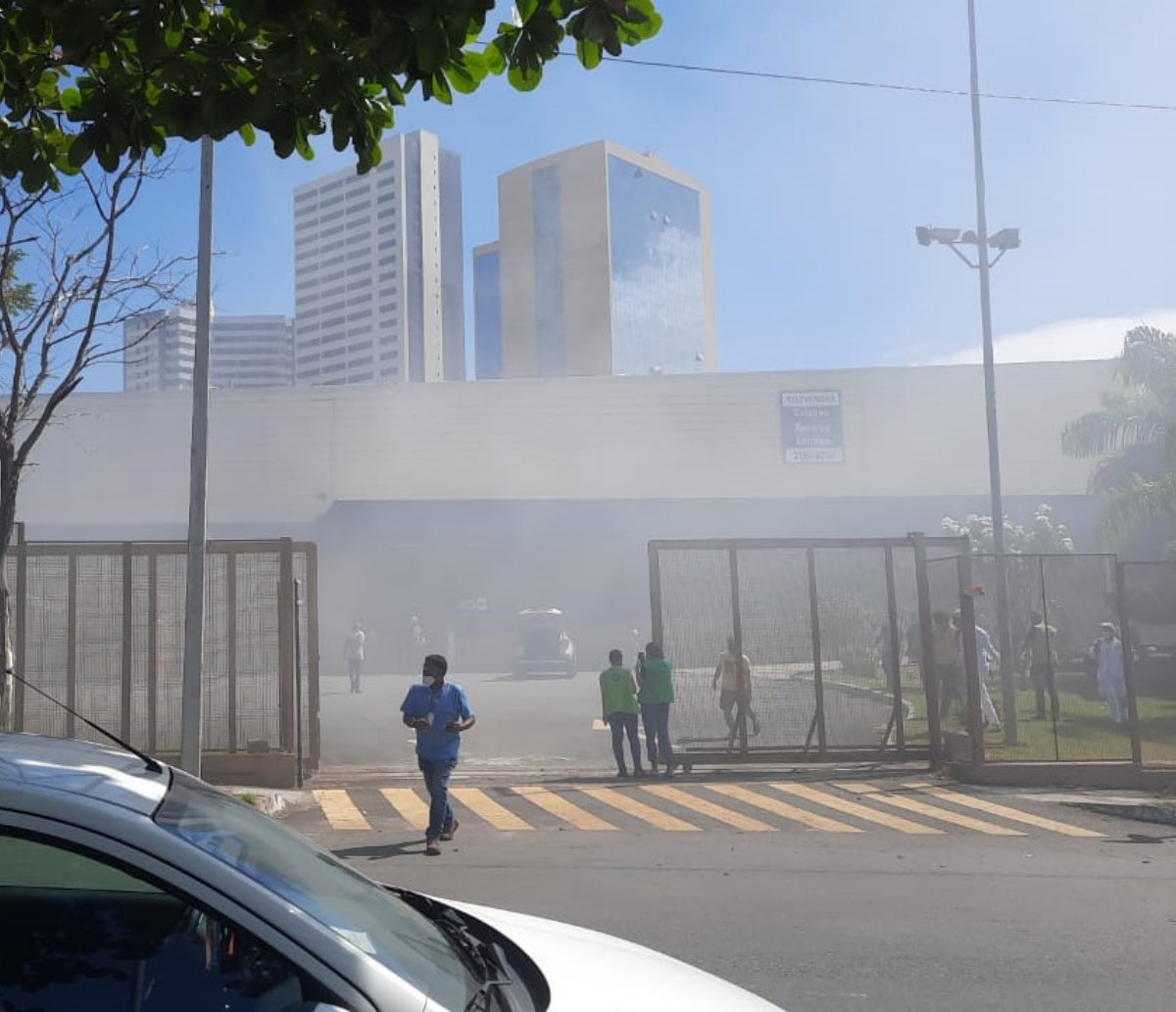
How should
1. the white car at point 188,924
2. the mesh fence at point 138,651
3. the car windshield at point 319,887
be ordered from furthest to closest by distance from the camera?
the mesh fence at point 138,651 → the car windshield at point 319,887 → the white car at point 188,924

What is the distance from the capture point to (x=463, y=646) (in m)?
41.0

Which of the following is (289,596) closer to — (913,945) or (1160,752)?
(913,945)

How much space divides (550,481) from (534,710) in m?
21.0

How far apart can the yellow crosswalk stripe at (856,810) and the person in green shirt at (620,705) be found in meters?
1.67

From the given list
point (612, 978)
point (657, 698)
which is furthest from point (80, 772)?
point (657, 698)

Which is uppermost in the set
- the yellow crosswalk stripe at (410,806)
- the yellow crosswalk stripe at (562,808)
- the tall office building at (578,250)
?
the tall office building at (578,250)

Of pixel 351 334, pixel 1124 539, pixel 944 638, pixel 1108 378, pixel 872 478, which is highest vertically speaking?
pixel 351 334

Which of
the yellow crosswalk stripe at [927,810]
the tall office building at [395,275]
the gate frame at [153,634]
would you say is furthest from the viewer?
the tall office building at [395,275]

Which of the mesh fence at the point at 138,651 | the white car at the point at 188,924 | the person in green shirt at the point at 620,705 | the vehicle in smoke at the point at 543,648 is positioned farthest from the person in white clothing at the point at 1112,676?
the vehicle in smoke at the point at 543,648

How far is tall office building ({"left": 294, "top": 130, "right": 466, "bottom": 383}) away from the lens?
11975 cm

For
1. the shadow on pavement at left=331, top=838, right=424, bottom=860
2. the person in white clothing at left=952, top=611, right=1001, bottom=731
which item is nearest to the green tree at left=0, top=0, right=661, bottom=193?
the shadow on pavement at left=331, top=838, right=424, bottom=860

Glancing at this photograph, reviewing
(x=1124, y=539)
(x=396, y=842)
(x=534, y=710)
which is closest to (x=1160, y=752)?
(x=396, y=842)

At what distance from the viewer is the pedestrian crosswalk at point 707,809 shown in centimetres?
1037

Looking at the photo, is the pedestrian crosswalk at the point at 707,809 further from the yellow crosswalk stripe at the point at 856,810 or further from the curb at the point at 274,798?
the curb at the point at 274,798
